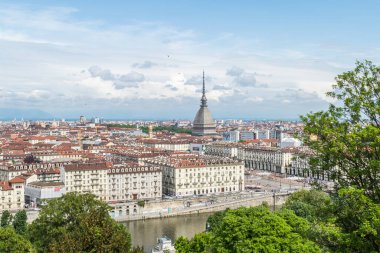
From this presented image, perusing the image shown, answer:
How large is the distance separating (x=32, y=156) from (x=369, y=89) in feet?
189

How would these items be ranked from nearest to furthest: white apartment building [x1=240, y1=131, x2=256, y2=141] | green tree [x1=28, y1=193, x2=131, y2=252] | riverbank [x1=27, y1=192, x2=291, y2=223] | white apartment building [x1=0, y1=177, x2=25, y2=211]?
green tree [x1=28, y1=193, x2=131, y2=252] → white apartment building [x1=0, y1=177, x2=25, y2=211] → riverbank [x1=27, y1=192, x2=291, y2=223] → white apartment building [x1=240, y1=131, x2=256, y2=141]

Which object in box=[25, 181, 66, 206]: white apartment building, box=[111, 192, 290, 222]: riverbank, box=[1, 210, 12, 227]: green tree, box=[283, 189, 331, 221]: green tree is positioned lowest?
box=[111, 192, 290, 222]: riverbank

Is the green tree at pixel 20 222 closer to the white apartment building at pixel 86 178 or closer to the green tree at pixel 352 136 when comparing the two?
the white apartment building at pixel 86 178

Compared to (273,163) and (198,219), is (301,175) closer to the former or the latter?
(273,163)

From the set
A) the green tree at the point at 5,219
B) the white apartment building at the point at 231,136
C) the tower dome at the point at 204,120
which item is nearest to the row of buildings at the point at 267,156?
the tower dome at the point at 204,120

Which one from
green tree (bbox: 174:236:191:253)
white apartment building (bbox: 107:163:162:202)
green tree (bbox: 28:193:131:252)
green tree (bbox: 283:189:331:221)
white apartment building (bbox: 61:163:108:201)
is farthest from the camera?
white apartment building (bbox: 107:163:162:202)

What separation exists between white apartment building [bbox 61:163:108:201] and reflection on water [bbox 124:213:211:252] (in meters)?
6.75

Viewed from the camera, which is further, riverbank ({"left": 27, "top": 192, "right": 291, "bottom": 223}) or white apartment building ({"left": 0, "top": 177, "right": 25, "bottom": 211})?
riverbank ({"left": 27, "top": 192, "right": 291, "bottom": 223})

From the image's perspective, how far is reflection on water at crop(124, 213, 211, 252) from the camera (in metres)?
34.7

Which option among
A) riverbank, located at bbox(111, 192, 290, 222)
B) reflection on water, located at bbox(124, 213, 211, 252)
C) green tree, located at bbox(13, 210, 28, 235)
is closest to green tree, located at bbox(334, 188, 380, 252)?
reflection on water, located at bbox(124, 213, 211, 252)

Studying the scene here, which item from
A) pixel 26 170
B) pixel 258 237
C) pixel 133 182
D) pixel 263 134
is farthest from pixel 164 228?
pixel 263 134

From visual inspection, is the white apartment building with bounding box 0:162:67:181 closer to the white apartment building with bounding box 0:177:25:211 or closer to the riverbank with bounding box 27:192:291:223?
the white apartment building with bounding box 0:177:25:211

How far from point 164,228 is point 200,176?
1442cm

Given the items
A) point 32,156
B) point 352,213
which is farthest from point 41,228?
point 32,156
